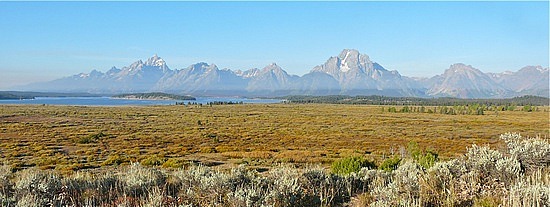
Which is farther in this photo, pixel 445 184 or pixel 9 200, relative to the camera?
pixel 445 184

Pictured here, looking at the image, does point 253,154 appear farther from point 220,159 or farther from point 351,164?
point 351,164

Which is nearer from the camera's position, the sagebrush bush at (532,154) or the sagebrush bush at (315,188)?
the sagebrush bush at (315,188)

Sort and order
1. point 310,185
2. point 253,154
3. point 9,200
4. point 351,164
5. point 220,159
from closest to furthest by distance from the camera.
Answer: point 9,200 < point 310,185 < point 351,164 < point 220,159 < point 253,154

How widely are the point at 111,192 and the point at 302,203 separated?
12.8 ft

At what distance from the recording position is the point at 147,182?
27.6 feet

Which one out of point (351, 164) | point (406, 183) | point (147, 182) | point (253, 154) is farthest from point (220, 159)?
point (406, 183)

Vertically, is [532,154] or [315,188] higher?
[532,154]

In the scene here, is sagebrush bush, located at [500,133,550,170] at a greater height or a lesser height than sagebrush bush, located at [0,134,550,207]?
greater

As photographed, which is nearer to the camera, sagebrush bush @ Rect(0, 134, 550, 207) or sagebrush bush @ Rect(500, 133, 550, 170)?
sagebrush bush @ Rect(0, 134, 550, 207)

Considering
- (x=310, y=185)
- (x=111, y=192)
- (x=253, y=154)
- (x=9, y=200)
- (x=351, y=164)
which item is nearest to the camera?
(x=9, y=200)

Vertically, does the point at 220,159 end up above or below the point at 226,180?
below

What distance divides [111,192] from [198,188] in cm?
182

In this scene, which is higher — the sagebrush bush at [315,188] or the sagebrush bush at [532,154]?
the sagebrush bush at [532,154]

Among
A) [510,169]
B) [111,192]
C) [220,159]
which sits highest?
[510,169]
